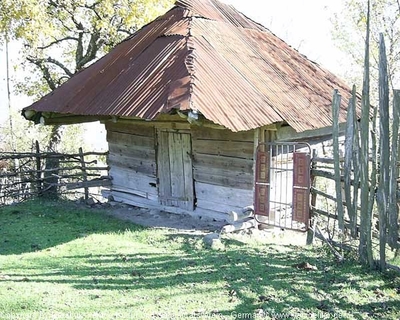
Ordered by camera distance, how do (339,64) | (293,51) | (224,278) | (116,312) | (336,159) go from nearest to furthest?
(116,312), (224,278), (336,159), (293,51), (339,64)

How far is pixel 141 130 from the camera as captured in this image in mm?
11547

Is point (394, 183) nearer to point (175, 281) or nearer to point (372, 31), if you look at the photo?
point (175, 281)

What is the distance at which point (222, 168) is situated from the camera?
10.0m

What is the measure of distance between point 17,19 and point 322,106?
31.6ft

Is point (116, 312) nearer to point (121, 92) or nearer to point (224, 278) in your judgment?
point (224, 278)

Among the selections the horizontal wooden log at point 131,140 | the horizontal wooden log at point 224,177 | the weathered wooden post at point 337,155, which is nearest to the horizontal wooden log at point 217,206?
the horizontal wooden log at point 224,177

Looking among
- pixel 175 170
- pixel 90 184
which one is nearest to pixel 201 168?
pixel 175 170

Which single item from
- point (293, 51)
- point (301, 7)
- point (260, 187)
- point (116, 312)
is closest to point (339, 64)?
point (301, 7)

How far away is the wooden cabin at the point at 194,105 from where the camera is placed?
893 cm

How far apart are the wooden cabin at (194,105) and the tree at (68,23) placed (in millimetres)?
3479

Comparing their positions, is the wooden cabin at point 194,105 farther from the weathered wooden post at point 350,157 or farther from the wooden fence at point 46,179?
the weathered wooden post at point 350,157

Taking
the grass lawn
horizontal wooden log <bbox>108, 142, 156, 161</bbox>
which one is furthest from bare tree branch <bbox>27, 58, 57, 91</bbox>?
the grass lawn

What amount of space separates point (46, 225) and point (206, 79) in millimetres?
4490

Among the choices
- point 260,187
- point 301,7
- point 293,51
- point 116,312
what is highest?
point 301,7
